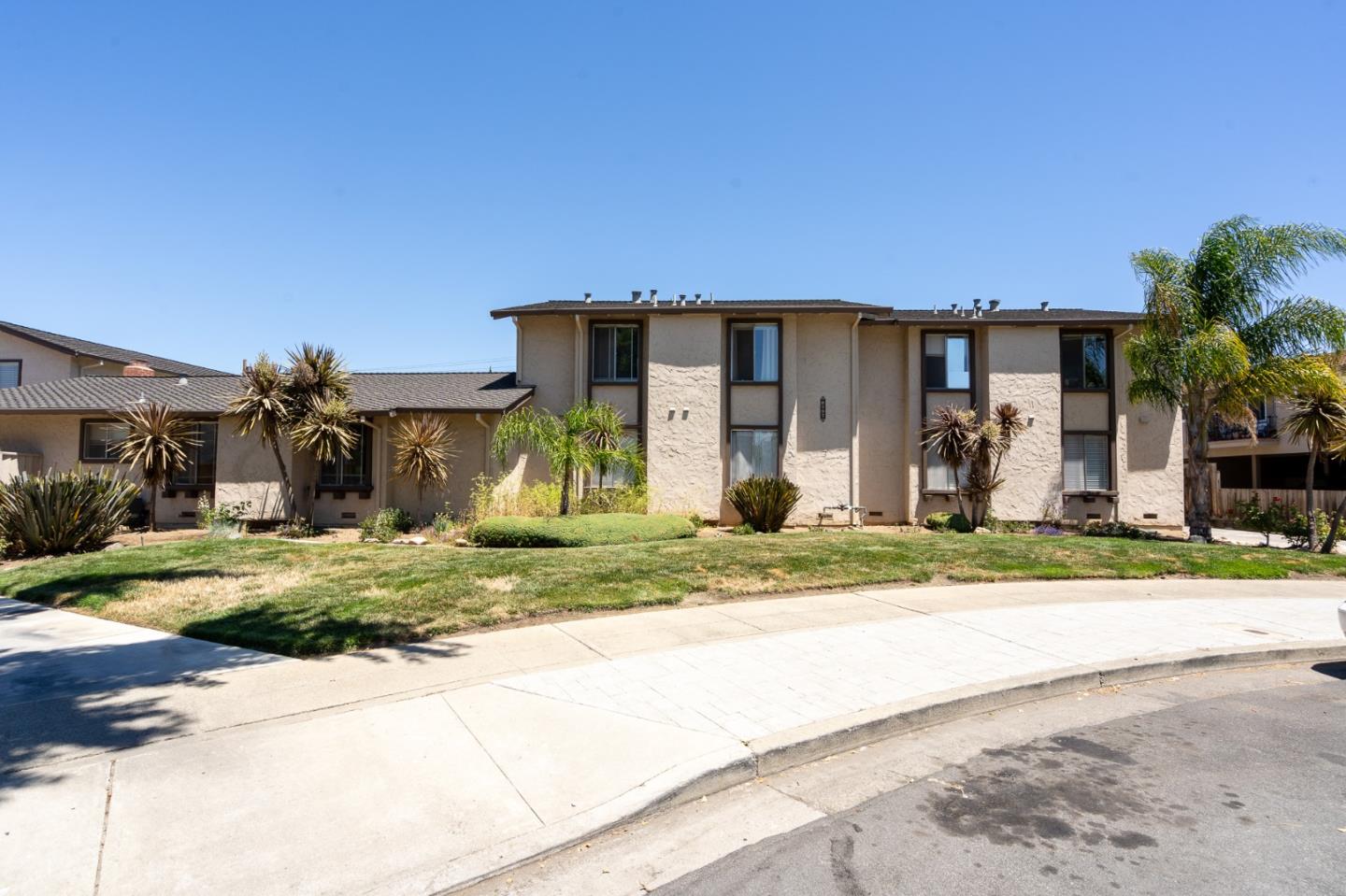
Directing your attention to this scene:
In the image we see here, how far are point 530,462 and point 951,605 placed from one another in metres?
12.4

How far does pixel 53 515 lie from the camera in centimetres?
1370

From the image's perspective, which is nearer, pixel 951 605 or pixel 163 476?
pixel 951 605

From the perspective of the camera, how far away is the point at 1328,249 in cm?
1759

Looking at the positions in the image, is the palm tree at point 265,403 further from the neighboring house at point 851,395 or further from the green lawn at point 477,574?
the neighboring house at point 851,395

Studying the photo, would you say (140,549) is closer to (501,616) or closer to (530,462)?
(530,462)

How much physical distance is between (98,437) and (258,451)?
494 cm

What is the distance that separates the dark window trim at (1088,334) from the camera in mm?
20578

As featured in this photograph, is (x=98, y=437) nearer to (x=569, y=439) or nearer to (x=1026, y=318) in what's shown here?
(x=569, y=439)

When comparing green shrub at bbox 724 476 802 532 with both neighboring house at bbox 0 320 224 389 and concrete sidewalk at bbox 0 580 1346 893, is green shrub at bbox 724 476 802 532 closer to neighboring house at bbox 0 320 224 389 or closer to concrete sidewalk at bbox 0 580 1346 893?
concrete sidewalk at bbox 0 580 1346 893

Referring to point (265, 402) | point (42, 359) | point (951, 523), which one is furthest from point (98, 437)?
point (951, 523)

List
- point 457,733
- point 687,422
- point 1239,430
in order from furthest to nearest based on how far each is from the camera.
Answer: point 1239,430 < point 687,422 < point 457,733

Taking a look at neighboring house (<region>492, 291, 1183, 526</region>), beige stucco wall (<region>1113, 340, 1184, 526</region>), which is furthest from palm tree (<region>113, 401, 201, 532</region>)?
beige stucco wall (<region>1113, 340, 1184, 526</region>)

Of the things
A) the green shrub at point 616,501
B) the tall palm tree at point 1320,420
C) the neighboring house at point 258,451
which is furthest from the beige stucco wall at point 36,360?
the tall palm tree at point 1320,420

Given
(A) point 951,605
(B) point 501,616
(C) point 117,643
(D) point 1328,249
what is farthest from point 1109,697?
(D) point 1328,249
